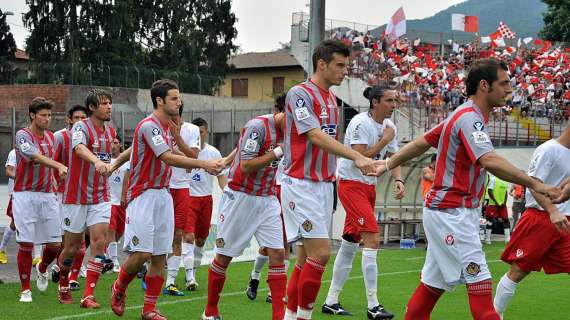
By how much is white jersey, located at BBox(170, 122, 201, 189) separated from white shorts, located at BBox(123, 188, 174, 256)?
8.93ft

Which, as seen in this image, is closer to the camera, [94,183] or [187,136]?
[94,183]

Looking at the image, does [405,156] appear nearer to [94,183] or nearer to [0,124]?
[94,183]

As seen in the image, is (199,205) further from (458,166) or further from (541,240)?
(458,166)

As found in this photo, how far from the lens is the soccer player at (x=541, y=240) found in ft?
27.2

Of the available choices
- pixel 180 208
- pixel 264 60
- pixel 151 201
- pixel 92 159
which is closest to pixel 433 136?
pixel 151 201

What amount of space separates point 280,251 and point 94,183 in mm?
2920

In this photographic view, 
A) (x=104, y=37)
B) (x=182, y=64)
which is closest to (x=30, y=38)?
(x=104, y=37)

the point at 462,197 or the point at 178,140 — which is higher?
the point at 178,140

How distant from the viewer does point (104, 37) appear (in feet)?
160

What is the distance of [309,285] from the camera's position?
7.46 meters

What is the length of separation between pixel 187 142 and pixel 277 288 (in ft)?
12.4

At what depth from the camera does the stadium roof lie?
206 feet

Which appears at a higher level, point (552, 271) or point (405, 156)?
point (405, 156)

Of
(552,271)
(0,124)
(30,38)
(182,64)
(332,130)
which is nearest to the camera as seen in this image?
(332,130)
